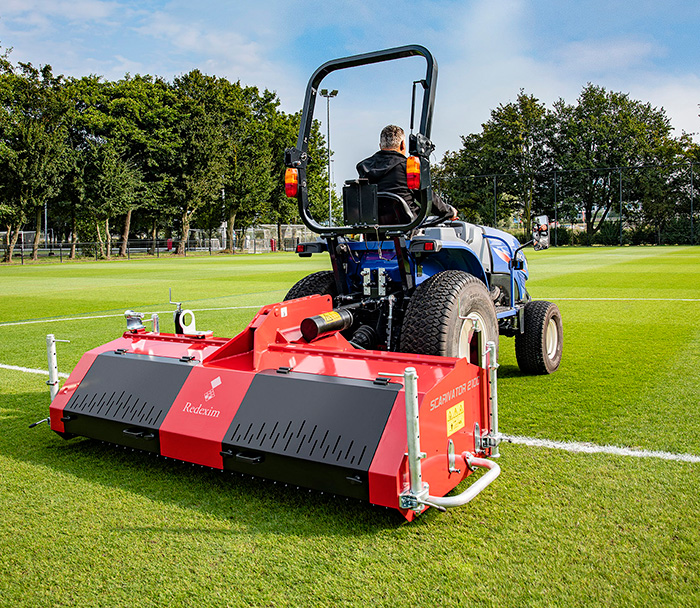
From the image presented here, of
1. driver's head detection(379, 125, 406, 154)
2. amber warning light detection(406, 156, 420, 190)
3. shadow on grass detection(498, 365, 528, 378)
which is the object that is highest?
driver's head detection(379, 125, 406, 154)

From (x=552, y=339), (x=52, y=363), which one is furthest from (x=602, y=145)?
(x=52, y=363)

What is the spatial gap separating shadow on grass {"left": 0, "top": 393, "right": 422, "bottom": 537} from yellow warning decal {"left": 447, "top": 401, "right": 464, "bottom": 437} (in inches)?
18.1

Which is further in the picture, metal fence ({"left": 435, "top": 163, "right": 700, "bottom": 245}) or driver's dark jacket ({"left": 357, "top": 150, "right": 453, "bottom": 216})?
metal fence ({"left": 435, "top": 163, "right": 700, "bottom": 245})

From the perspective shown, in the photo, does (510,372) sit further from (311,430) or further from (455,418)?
(311,430)

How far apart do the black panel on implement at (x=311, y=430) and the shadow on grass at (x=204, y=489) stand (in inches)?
6.8

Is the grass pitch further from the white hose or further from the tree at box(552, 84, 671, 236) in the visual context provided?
the tree at box(552, 84, 671, 236)

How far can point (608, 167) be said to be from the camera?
6181cm

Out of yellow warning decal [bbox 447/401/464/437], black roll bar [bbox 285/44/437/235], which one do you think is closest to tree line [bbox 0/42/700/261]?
black roll bar [bbox 285/44/437/235]

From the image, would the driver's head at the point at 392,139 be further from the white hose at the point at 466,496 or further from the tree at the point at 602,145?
the tree at the point at 602,145

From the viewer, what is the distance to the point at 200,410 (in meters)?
3.80

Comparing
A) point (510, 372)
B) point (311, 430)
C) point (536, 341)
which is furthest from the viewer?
point (510, 372)

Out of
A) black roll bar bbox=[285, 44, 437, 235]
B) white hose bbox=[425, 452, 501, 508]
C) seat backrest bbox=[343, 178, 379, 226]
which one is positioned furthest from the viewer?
seat backrest bbox=[343, 178, 379, 226]

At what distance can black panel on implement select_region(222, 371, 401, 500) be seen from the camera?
3.16m

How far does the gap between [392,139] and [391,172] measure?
280mm
